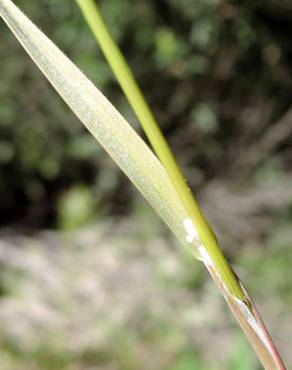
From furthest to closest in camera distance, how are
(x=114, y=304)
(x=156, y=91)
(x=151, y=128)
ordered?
(x=156, y=91)
(x=114, y=304)
(x=151, y=128)

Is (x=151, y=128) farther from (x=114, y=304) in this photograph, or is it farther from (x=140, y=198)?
(x=140, y=198)

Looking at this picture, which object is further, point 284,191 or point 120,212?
point 120,212

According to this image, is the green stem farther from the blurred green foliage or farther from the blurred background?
the blurred green foliage

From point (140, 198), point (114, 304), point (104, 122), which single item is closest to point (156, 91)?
point (140, 198)

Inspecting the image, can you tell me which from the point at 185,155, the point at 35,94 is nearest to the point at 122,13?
the point at 35,94

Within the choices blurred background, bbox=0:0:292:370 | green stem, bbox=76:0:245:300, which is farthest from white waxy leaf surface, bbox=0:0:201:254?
blurred background, bbox=0:0:292:370

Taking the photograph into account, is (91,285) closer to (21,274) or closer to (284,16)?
(21,274)

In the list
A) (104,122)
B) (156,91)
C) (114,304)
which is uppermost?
(104,122)
